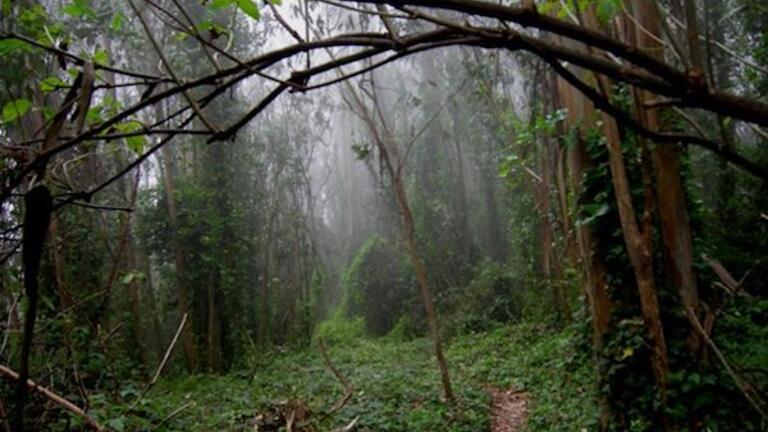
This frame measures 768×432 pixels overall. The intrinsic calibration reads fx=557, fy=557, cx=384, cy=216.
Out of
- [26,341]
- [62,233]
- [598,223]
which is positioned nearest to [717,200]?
[598,223]

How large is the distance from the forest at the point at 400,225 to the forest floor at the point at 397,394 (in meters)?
0.07

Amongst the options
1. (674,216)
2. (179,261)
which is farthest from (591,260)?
(179,261)

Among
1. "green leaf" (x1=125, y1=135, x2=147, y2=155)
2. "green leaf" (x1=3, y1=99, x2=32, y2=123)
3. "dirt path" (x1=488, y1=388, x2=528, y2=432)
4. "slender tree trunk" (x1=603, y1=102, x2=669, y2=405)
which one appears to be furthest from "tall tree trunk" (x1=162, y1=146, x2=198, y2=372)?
"green leaf" (x1=3, y1=99, x2=32, y2=123)

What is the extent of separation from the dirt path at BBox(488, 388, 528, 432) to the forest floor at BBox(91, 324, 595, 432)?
0.05 feet

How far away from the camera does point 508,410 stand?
7652mm

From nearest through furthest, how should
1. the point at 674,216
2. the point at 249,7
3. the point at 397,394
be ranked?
the point at 249,7 < the point at 674,216 < the point at 397,394

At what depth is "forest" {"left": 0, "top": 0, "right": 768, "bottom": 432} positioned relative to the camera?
33.2 inches

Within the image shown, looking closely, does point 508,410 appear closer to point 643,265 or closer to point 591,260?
point 591,260

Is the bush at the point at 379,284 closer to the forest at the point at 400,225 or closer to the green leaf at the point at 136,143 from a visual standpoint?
the forest at the point at 400,225

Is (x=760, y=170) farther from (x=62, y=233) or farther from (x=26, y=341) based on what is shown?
(x=62, y=233)

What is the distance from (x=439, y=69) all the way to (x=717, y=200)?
12723 mm

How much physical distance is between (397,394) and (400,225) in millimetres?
12485

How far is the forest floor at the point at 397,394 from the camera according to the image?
20.5ft

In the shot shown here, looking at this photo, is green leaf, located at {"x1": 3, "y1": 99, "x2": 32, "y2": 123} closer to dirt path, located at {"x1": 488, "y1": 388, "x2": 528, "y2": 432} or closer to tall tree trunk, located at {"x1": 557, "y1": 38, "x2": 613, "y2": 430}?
tall tree trunk, located at {"x1": 557, "y1": 38, "x2": 613, "y2": 430}
